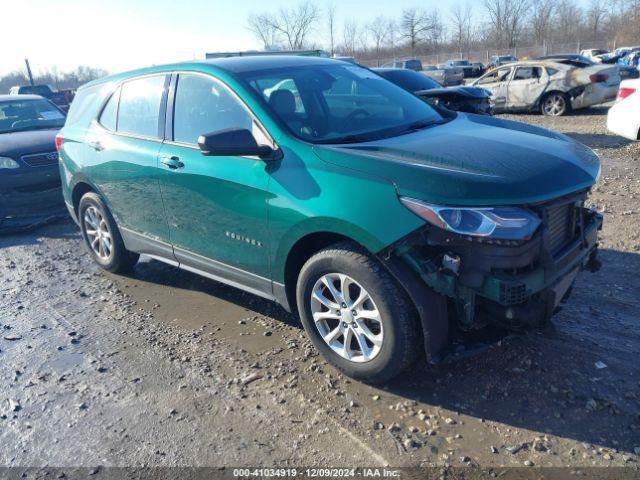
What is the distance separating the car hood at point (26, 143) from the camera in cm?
708

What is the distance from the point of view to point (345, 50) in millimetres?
74688

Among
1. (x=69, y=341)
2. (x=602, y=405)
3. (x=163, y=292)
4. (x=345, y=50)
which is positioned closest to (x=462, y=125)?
(x=602, y=405)

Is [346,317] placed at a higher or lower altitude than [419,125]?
lower

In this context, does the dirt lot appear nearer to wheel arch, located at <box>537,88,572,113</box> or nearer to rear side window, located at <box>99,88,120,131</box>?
rear side window, located at <box>99,88,120,131</box>

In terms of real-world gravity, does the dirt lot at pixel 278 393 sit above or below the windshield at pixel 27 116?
below

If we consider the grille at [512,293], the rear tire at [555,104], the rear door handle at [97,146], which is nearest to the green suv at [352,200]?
the grille at [512,293]

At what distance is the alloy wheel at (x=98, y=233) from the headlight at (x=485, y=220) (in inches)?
136

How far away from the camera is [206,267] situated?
4.03 meters

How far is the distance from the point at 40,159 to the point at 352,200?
587 centimetres

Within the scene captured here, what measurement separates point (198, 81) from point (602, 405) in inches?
132

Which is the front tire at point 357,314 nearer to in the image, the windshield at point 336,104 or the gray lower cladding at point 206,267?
the gray lower cladding at point 206,267

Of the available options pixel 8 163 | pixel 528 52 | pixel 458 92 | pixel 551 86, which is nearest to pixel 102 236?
pixel 8 163

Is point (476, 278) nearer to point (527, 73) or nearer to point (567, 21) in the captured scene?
point (527, 73)

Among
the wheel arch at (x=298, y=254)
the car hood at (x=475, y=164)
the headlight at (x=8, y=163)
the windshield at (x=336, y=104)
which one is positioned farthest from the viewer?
the headlight at (x=8, y=163)
